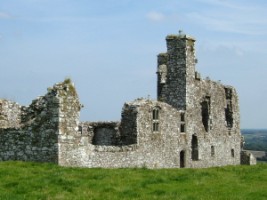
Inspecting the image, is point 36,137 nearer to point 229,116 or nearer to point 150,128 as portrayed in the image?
point 150,128

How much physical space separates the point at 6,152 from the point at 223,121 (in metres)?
27.1

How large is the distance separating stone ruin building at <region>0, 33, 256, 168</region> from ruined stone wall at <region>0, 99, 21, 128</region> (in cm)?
1

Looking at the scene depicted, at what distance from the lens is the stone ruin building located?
1107 inches

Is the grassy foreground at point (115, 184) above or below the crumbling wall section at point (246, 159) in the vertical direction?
below

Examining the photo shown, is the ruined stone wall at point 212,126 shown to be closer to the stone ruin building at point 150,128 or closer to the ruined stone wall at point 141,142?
the stone ruin building at point 150,128

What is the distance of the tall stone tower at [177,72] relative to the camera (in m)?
44.6

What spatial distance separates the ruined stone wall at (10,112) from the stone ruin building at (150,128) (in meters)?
0.01

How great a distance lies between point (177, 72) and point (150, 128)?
8.09 m

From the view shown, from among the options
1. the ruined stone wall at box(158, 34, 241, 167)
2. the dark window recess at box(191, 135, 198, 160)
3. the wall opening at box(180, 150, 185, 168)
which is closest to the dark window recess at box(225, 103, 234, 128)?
the ruined stone wall at box(158, 34, 241, 167)

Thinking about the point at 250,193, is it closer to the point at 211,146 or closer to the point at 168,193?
the point at 168,193

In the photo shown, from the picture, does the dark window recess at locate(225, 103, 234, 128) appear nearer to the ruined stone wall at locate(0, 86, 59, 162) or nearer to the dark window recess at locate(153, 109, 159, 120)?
the dark window recess at locate(153, 109, 159, 120)

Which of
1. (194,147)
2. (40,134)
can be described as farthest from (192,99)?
(40,134)

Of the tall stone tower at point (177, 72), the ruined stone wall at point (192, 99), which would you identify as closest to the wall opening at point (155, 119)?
the ruined stone wall at point (192, 99)

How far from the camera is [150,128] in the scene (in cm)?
3834
